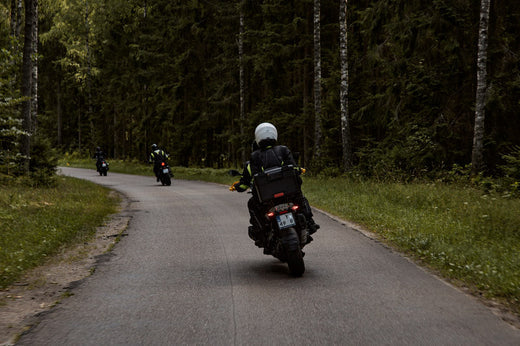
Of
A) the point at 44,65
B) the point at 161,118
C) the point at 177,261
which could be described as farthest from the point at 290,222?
the point at 44,65

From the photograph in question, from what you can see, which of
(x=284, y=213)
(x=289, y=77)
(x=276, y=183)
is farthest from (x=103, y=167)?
(x=284, y=213)

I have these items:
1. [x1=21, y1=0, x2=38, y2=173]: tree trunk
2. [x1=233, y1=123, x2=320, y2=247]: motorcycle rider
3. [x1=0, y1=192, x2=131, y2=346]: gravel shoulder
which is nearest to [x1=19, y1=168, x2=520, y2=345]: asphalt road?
[x1=0, y1=192, x2=131, y2=346]: gravel shoulder

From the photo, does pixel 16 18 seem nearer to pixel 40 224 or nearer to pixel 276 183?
pixel 40 224

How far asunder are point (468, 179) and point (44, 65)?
49877mm

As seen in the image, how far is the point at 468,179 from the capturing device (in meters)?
15.5

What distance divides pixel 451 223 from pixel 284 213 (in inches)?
192

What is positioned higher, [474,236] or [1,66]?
[1,66]

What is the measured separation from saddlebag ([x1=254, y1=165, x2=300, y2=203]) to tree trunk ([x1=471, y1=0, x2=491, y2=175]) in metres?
11.0

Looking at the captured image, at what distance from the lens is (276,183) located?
259 inches

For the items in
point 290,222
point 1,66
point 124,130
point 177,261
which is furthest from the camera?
point 124,130

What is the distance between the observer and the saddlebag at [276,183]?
21.5ft

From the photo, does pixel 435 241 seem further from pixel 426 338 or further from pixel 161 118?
pixel 161 118

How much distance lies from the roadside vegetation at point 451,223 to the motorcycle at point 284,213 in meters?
2.06

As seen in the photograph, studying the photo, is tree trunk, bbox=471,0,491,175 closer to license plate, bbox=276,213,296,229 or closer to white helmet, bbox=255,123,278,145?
white helmet, bbox=255,123,278,145
